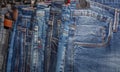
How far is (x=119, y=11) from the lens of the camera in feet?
5.66

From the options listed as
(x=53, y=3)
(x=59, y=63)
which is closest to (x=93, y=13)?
(x=53, y=3)

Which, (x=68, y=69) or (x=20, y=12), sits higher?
(x=20, y=12)

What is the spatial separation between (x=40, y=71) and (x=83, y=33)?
1.37ft

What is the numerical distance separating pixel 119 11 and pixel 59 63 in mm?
556

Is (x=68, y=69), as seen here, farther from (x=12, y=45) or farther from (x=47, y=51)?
(x=12, y=45)

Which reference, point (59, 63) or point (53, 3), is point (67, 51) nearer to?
point (59, 63)

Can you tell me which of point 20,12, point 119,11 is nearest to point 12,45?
point 20,12

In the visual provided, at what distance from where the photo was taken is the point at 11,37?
1.91 metres

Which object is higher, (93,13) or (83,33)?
(93,13)

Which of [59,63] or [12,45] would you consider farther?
[12,45]

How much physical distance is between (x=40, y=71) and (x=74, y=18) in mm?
458

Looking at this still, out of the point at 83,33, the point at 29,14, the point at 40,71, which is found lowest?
the point at 40,71

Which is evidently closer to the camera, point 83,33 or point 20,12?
point 83,33

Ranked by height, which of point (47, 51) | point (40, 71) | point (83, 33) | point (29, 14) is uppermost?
point (29, 14)
